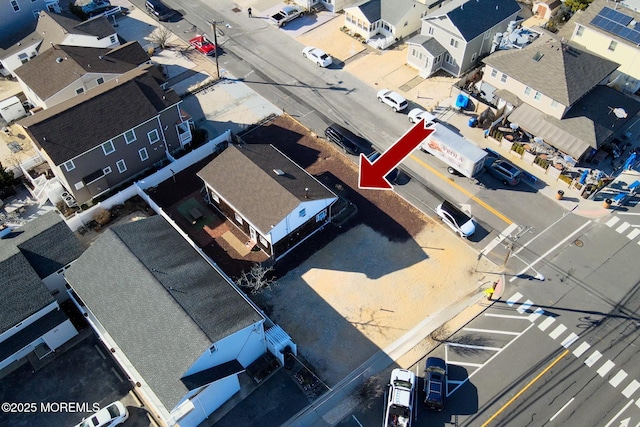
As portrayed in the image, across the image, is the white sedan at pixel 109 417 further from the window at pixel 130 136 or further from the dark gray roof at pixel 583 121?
the dark gray roof at pixel 583 121

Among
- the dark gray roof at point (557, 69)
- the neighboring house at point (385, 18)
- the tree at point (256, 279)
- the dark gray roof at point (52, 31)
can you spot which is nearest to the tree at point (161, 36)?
the dark gray roof at point (52, 31)

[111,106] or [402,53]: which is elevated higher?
[111,106]

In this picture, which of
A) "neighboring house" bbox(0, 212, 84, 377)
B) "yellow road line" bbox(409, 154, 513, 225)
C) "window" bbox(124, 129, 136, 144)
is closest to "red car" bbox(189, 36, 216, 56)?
"window" bbox(124, 129, 136, 144)

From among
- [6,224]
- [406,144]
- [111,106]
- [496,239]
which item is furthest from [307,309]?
[6,224]

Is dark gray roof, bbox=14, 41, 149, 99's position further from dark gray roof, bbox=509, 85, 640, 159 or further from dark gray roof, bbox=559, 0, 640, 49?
dark gray roof, bbox=559, 0, 640, 49

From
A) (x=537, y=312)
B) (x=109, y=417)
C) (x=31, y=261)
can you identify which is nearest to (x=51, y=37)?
(x=31, y=261)

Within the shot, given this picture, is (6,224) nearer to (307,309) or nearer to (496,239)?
(307,309)

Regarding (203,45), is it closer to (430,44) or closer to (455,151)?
(430,44)
